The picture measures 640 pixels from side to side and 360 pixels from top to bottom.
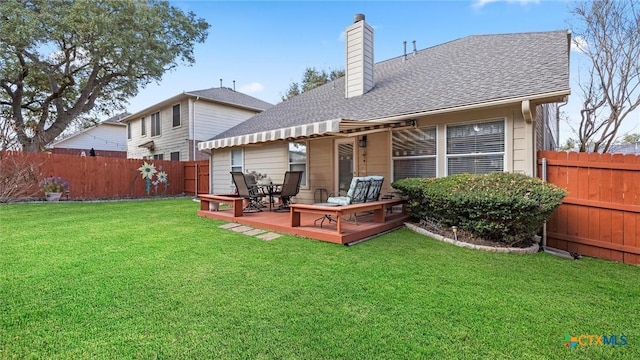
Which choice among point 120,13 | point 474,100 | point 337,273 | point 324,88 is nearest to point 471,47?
point 474,100

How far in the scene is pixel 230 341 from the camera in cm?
282

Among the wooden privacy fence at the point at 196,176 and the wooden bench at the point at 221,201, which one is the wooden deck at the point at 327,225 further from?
the wooden privacy fence at the point at 196,176

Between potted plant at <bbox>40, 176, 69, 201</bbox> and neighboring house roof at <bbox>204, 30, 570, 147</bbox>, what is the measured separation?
9516 mm

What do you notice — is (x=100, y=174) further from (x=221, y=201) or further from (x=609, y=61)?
(x=609, y=61)

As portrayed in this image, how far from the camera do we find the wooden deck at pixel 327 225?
6449 mm

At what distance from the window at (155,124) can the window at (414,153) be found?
20.8 meters

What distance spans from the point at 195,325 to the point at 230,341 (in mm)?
526

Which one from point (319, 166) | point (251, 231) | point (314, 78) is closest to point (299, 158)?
point (319, 166)

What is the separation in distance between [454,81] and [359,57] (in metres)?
3.97

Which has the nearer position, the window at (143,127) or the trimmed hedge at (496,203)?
the trimmed hedge at (496,203)

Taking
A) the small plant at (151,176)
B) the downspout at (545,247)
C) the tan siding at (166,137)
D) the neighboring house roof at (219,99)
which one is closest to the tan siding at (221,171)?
the small plant at (151,176)

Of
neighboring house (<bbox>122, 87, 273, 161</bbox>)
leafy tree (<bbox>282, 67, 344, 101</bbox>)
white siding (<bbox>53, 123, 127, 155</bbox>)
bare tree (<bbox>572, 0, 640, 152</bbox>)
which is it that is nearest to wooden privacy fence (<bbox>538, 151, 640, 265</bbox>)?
bare tree (<bbox>572, 0, 640, 152</bbox>)

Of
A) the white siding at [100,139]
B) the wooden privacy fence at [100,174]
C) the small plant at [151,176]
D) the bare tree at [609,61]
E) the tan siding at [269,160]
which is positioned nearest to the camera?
the bare tree at [609,61]

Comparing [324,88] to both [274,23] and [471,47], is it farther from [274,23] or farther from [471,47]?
[471,47]
